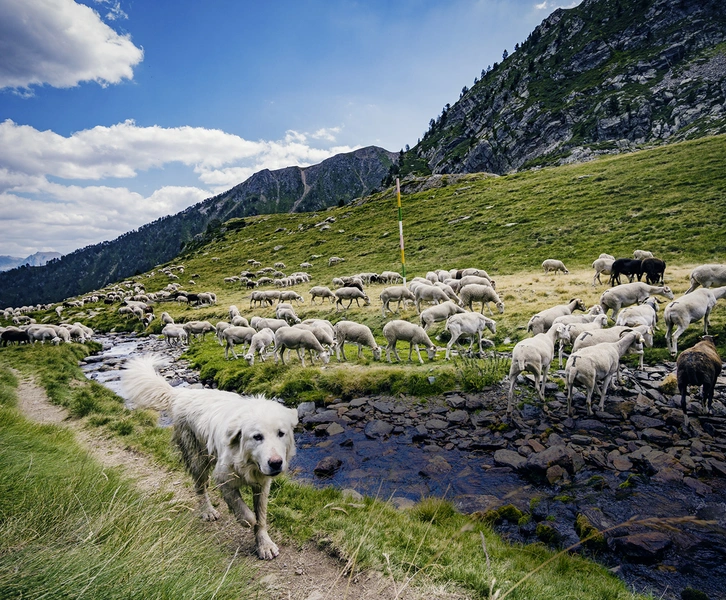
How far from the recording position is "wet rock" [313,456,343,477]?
32.0 feet

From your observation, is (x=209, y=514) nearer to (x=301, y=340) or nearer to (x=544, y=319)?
(x=301, y=340)

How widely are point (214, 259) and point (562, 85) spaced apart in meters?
155

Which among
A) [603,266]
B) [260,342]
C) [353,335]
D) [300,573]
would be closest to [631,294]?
[603,266]

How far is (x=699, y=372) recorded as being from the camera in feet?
31.8

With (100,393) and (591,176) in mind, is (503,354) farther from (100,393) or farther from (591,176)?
(591,176)

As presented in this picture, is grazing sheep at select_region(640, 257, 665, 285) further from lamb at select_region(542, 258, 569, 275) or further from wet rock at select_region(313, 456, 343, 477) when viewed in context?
wet rock at select_region(313, 456, 343, 477)

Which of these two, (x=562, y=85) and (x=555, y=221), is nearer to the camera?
(x=555, y=221)

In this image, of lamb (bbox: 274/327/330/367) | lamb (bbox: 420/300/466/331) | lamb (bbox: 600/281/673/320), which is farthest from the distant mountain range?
lamb (bbox: 274/327/330/367)

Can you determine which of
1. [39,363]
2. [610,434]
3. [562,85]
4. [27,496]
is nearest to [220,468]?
[27,496]

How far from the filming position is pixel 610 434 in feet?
32.7

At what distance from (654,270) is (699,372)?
623 inches

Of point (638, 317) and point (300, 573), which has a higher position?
point (300, 573)

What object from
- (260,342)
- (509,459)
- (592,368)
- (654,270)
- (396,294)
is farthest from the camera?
(396,294)

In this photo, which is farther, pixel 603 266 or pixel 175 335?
pixel 175 335
